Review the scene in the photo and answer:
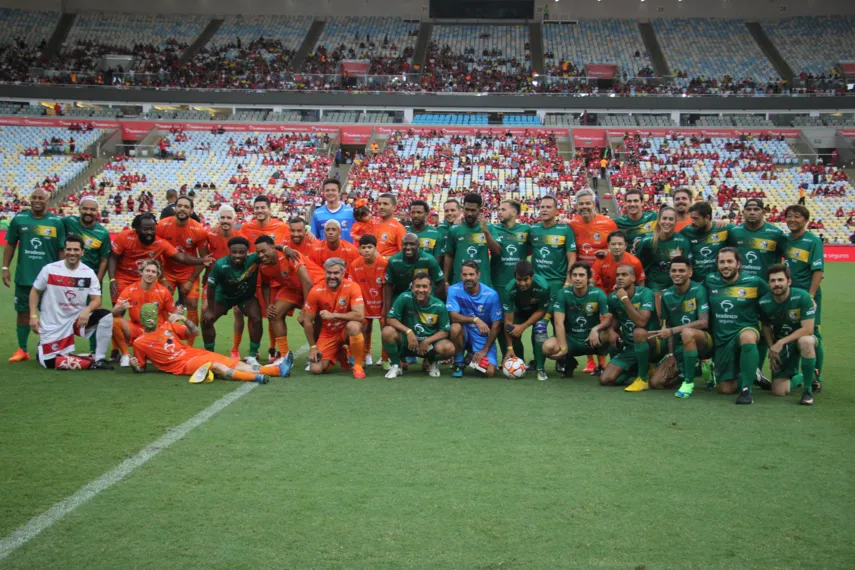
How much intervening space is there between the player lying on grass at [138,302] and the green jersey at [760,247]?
598 cm

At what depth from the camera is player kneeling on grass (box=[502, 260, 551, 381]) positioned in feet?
27.7

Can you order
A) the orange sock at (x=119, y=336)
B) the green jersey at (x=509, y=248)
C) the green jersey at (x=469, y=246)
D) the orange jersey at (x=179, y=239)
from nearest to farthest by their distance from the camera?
the orange sock at (x=119, y=336) < the green jersey at (x=469, y=246) < the green jersey at (x=509, y=248) < the orange jersey at (x=179, y=239)

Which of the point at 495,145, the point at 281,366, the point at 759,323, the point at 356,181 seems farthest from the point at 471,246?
the point at 495,145

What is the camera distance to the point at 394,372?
8312 mm

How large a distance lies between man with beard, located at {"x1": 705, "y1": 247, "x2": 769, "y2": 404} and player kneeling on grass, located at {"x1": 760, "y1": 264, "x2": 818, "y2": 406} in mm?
125

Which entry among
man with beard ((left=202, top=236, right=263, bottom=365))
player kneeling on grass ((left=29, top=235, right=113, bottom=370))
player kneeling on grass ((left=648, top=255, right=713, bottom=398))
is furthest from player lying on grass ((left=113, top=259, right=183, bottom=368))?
player kneeling on grass ((left=648, top=255, right=713, bottom=398))

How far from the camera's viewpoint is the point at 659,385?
7918mm

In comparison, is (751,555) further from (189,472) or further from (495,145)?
(495,145)

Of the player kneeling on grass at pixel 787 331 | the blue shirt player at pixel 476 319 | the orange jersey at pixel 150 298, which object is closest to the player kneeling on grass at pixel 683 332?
the player kneeling on grass at pixel 787 331

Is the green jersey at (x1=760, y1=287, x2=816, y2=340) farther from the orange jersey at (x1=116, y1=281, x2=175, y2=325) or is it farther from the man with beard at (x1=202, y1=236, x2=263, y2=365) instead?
the orange jersey at (x1=116, y1=281, x2=175, y2=325)

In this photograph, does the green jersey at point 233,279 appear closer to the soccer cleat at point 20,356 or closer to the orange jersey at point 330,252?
the orange jersey at point 330,252

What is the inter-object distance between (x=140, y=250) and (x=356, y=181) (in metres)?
30.7

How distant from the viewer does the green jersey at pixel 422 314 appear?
27.5 feet

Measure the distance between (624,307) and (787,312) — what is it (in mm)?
1517
